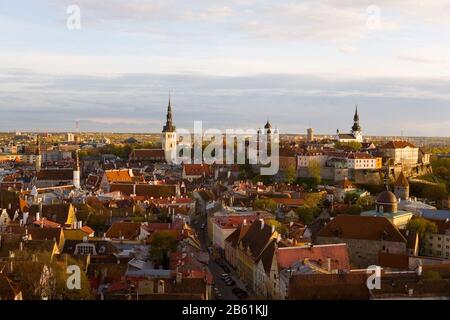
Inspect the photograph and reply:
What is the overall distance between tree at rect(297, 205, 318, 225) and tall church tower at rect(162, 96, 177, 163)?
55141 mm

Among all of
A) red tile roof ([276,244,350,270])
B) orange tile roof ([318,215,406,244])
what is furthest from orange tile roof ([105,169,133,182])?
red tile roof ([276,244,350,270])

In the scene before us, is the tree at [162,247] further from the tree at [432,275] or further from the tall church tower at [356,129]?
the tall church tower at [356,129]

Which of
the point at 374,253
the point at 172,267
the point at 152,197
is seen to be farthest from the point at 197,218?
the point at 172,267

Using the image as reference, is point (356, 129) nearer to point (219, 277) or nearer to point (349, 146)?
point (349, 146)

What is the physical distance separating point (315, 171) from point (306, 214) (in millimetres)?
23963

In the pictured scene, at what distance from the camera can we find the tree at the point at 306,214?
41.6 m

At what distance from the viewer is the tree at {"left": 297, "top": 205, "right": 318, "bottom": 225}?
41.6 m

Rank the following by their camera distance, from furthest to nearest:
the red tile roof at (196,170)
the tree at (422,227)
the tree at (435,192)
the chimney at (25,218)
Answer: the red tile roof at (196,170) → the tree at (435,192) → the tree at (422,227) → the chimney at (25,218)

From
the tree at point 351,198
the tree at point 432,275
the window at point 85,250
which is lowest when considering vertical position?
the tree at point 351,198

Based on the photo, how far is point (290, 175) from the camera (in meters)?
65.5

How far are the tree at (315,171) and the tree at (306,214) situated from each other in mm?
22137

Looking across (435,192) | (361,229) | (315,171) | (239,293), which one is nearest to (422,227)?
(361,229)

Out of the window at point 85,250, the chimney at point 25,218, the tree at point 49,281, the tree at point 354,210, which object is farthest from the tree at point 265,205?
the tree at point 49,281

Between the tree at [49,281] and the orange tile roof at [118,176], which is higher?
the tree at [49,281]
